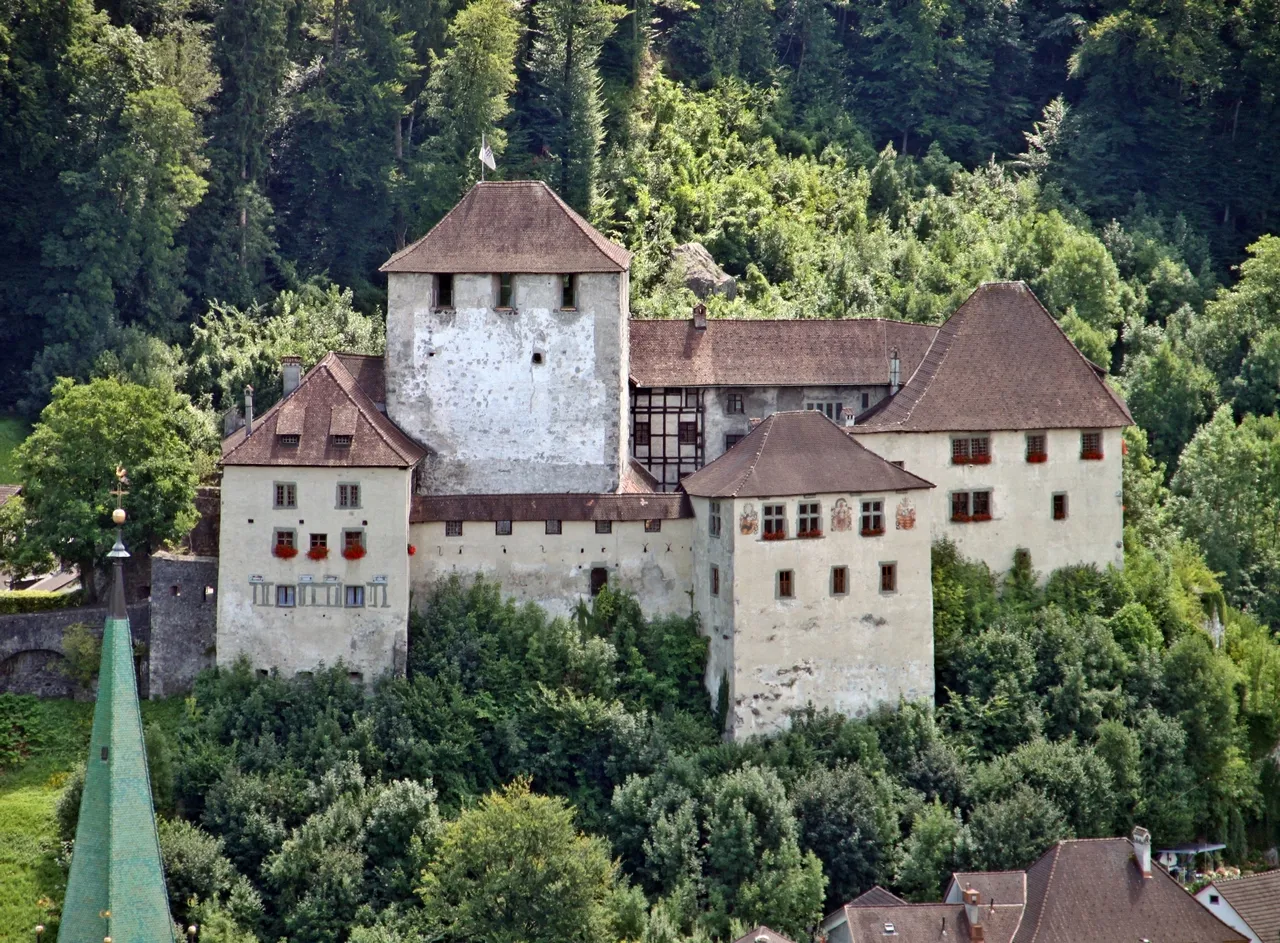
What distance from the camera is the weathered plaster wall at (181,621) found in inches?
2470

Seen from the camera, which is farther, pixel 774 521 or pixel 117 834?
pixel 774 521

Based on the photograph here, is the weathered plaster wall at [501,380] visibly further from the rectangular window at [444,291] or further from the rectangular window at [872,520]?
the rectangular window at [872,520]

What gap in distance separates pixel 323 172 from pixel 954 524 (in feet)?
100

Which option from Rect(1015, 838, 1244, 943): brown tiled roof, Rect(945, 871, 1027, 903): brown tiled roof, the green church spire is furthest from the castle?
the green church spire

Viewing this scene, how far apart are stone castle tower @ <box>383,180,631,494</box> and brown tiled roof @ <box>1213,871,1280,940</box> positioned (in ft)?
58.6

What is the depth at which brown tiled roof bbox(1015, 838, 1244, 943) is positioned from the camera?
5856 centimetres

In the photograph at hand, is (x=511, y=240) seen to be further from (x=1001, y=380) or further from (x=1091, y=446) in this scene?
(x=1091, y=446)

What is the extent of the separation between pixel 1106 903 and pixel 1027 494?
36.8 ft

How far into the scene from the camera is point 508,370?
211 ft

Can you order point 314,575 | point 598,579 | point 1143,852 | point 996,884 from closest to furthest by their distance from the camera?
1. point 996,884
2. point 1143,852
3. point 314,575
4. point 598,579

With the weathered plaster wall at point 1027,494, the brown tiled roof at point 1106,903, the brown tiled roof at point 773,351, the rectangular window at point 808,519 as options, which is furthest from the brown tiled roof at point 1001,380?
the brown tiled roof at point 1106,903

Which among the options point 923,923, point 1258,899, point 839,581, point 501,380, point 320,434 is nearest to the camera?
point 923,923

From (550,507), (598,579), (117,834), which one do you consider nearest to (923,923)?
(598,579)

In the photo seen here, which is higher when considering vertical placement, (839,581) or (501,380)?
(501,380)
